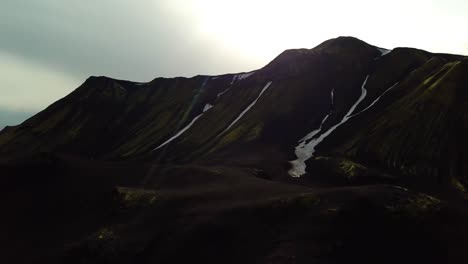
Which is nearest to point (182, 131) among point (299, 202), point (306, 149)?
point (306, 149)

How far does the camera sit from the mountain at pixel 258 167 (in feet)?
133

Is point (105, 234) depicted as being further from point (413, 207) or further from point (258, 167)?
point (258, 167)

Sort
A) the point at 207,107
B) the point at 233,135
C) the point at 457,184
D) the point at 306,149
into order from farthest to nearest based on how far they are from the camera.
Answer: the point at 207,107 → the point at 233,135 → the point at 306,149 → the point at 457,184

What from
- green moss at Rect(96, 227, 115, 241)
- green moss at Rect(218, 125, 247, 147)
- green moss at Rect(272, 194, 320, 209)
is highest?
green moss at Rect(218, 125, 247, 147)

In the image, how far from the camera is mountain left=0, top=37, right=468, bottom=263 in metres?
40.6

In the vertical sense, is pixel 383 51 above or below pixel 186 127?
above

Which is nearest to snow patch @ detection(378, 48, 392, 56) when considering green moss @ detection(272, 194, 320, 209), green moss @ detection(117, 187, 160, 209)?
green moss @ detection(272, 194, 320, 209)

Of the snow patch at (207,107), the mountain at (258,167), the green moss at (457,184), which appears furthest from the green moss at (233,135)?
the green moss at (457,184)

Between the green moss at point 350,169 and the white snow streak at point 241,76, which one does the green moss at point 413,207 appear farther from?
the white snow streak at point 241,76

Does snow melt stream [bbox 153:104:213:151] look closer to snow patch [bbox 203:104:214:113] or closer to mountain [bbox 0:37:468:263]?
snow patch [bbox 203:104:214:113]

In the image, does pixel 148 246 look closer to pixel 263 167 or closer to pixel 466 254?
pixel 466 254

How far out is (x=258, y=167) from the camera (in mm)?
84688

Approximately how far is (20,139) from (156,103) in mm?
58610

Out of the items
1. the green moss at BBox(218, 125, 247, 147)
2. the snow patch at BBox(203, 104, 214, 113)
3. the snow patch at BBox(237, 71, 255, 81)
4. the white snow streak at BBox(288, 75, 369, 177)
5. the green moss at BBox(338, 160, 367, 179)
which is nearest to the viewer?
the green moss at BBox(338, 160, 367, 179)
